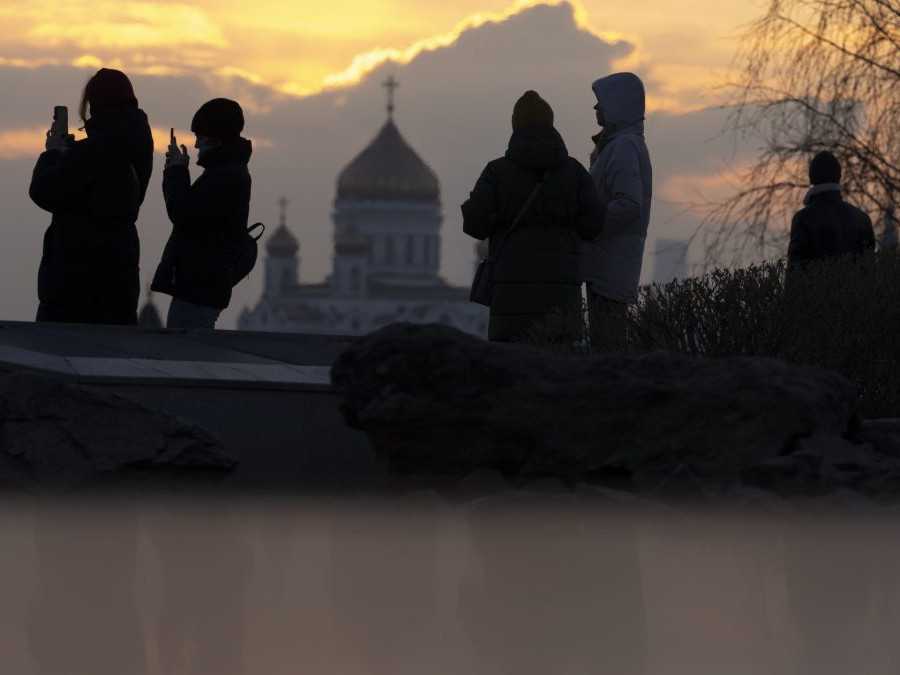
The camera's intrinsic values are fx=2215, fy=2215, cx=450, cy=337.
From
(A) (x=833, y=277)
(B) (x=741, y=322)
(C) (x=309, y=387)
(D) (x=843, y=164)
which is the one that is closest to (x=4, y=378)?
(C) (x=309, y=387)

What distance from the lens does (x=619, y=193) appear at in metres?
10.7

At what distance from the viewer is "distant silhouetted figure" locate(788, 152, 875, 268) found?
12148mm

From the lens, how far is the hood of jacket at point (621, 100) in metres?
10.6

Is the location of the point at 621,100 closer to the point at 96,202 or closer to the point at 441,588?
the point at 96,202

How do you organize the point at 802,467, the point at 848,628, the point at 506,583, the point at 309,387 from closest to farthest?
the point at 848,628 → the point at 506,583 → the point at 802,467 → the point at 309,387

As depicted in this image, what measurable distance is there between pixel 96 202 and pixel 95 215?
70 millimetres

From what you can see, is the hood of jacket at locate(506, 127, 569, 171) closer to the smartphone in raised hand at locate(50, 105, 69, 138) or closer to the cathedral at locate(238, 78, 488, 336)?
the smartphone in raised hand at locate(50, 105, 69, 138)

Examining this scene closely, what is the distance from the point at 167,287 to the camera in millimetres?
10250

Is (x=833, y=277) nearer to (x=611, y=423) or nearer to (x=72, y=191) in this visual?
(x=611, y=423)

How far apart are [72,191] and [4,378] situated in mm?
1730

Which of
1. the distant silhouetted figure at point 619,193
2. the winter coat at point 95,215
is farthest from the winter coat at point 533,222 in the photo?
the winter coat at point 95,215

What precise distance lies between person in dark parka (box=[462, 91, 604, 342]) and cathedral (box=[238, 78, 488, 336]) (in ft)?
431

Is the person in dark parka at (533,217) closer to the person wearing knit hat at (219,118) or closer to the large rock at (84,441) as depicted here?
the person wearing knit hat at (219,118)

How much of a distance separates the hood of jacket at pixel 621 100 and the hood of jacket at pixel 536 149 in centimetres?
48
